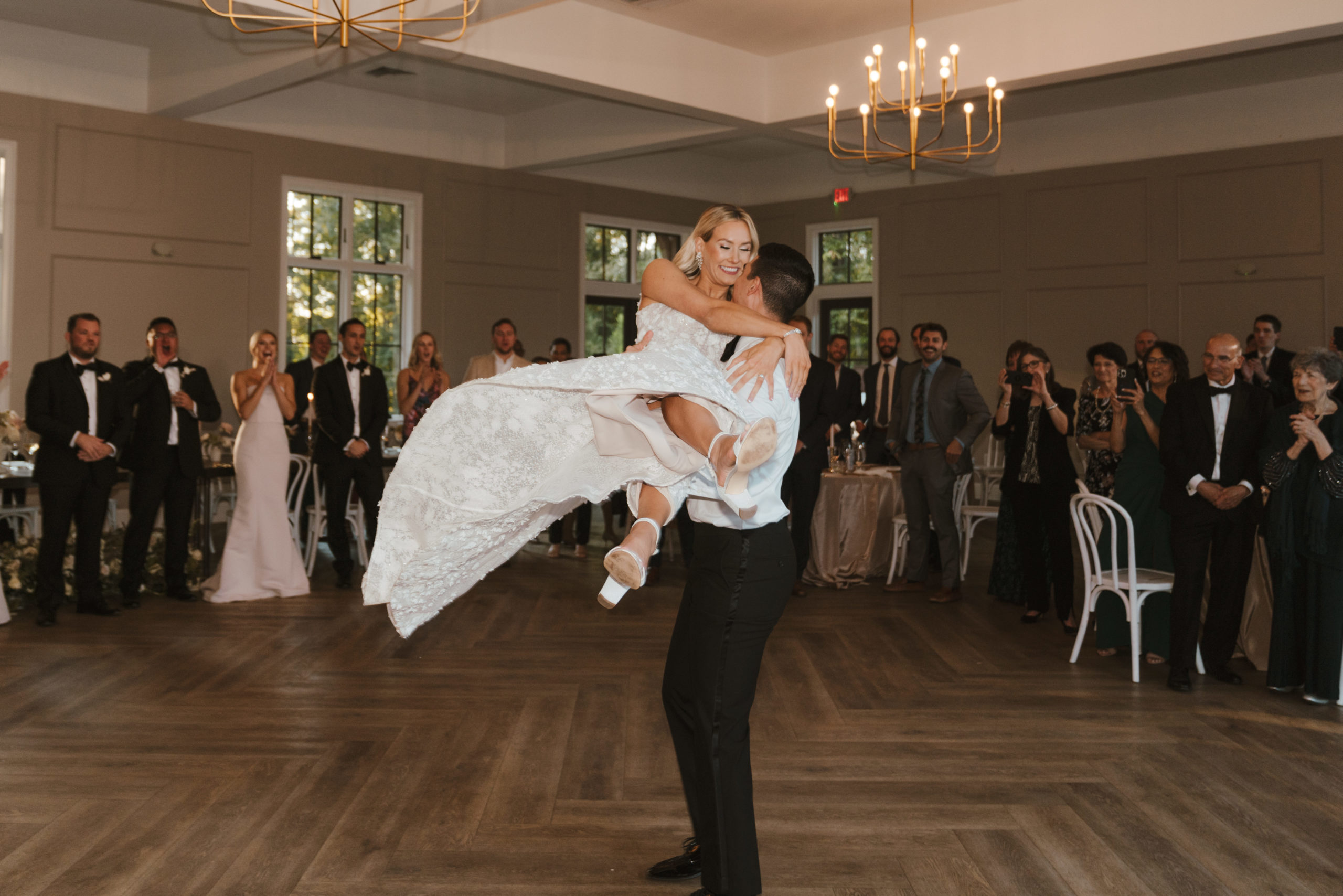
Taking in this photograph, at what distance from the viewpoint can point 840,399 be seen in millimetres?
7031

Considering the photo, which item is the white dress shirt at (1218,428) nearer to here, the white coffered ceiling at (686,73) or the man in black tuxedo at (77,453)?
the white coffered ceiling at (686,73)

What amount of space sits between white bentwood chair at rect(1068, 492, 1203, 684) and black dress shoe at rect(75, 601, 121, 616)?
514cm

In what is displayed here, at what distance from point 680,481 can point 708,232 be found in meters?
0.59

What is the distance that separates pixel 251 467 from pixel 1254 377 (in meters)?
6.49

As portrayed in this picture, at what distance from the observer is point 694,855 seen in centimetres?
280

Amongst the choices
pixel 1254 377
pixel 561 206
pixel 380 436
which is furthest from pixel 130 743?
pixel 561 206

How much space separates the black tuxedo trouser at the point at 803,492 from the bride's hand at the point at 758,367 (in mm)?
4277

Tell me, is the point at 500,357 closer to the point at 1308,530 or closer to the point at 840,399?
the point at 840,399

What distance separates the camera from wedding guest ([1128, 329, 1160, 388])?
525cm

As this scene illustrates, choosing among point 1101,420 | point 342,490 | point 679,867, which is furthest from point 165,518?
point 1101,420

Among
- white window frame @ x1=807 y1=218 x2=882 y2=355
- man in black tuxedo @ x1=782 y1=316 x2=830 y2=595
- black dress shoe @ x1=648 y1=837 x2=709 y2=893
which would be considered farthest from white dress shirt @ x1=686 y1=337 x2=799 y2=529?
white window frame @ x1=807 y1=218 x2=882 y2=355

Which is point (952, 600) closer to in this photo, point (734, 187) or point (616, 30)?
point (616, 30)

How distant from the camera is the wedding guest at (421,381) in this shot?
8250 millimetres

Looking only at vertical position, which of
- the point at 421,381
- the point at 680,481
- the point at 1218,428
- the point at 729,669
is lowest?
the point at 729,669
